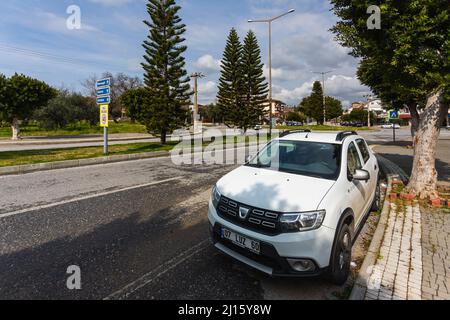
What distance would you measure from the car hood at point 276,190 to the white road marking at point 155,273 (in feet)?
3.25

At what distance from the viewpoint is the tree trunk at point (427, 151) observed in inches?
204

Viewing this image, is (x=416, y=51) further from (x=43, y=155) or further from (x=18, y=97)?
(x=18, y=97)

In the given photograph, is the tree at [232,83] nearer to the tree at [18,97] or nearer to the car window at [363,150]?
the tree at [18,97]

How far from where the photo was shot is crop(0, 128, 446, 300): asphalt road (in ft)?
8.65

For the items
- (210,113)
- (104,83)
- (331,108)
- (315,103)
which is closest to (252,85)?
(104,83)

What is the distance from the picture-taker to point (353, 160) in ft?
12.3

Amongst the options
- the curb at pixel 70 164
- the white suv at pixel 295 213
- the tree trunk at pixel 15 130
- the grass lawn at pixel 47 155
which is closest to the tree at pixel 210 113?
the tree trunk at pixel 15 130

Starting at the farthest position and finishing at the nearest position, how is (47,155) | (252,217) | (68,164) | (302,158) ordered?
(47,155)
(68,164)
(302,158)
(252,217)

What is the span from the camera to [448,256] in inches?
128

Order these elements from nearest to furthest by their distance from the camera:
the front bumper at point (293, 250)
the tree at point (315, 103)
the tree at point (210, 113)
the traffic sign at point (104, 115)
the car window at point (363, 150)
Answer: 1. the front bumper at point (293, 250)
2. the car window at point (363, 150)
3. the traffic sign at point (104, 115)
4. the tree at point (315, 103)
5. the tree at point (210, 113)

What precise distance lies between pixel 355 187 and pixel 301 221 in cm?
137

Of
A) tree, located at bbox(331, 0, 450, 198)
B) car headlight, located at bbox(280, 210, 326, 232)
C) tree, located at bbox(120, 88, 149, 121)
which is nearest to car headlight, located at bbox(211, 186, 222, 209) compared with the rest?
car headlight, located at bbox(280, 210, 326, 232)
